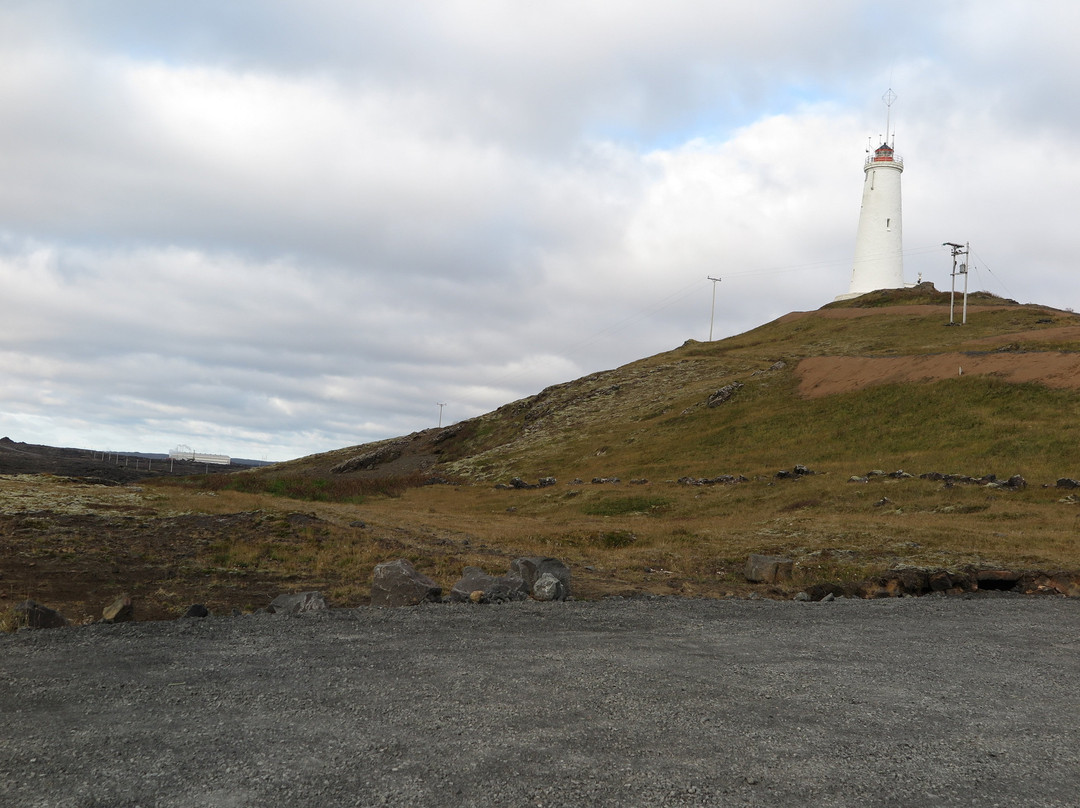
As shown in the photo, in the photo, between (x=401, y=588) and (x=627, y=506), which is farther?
(x=627, y=506)

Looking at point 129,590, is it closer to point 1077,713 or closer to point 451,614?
point 451,614

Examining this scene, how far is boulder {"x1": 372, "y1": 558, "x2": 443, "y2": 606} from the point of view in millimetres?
14648

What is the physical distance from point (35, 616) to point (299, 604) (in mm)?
3907

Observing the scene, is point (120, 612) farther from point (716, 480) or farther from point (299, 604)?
point (716, 480)

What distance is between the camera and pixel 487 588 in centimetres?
1505

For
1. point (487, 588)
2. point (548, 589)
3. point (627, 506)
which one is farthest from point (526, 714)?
point (627, 506)

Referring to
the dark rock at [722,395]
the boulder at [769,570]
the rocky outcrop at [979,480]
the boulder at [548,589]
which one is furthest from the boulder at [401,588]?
the dark rock at [722,395]

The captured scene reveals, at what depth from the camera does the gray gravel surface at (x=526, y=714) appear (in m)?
6.38

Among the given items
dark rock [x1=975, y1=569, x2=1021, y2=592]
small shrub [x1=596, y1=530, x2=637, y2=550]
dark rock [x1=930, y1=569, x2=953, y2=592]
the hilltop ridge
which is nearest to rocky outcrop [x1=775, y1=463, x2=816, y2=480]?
the hilltop ridge

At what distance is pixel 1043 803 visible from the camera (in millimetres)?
6465

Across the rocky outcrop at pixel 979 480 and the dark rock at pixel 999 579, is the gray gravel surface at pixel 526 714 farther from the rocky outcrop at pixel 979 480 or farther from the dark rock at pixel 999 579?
the rocky outcrop at pixel 979 480

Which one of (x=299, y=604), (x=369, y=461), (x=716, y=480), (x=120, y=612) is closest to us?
(x=120, y=612)

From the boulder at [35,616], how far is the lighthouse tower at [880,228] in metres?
118

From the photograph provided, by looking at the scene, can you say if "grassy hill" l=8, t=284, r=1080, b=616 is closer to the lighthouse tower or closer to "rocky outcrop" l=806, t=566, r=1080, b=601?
"rocky outcrop" l=806, t=566, r=1080, b=601
